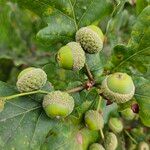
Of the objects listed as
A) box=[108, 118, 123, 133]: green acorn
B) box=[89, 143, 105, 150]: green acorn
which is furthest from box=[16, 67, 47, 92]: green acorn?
box=[108, 118, 123, 133]: green acorn

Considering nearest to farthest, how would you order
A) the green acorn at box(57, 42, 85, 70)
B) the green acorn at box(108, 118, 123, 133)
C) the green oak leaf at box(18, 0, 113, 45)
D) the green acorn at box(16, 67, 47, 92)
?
1. the green acorn at box(16, 67, 47, 92)
2. the green acorn at box(57, 42, 85, 70)
3. the green oak leaf at box(18, 0, 113, 45)
4. the green acorn at box(108, 118, 123, 133)

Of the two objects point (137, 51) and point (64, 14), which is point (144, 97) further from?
point (64, 14)

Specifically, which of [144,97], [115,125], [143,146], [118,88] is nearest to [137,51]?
[144,97]

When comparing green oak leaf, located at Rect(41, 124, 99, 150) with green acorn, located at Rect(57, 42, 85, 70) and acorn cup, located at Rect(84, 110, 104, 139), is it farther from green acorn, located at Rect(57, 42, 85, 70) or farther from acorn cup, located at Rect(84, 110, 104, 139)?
green acorn, located at Rect(57, 42, 85, 70)

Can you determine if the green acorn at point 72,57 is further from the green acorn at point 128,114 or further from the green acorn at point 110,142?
the green acorn at point 128,114

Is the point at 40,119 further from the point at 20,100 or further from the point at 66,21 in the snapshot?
the point at 66,21

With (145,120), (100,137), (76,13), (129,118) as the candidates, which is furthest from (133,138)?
(76,13)
